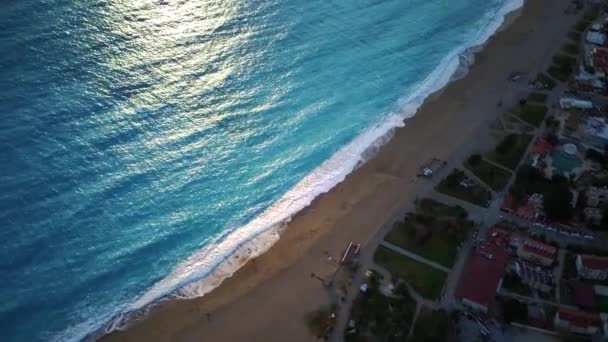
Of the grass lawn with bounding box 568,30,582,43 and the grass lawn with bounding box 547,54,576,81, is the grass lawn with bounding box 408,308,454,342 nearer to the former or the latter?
the grass lawn with bounding box 547,54,576,81

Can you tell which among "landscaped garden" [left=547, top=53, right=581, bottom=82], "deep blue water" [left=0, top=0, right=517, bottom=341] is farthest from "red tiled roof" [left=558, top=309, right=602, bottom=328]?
"landscaped garden" [left=547, top=53, right=581, bottom=82]

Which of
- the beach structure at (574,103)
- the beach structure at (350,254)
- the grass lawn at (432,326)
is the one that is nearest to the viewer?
the grass lawn at (432,326)

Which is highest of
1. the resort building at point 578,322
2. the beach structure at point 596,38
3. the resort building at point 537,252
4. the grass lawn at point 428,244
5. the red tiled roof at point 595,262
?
the beach structure at point 596,38

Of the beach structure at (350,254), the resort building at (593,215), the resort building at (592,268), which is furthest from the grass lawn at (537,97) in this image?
the beach structure at (350,254)

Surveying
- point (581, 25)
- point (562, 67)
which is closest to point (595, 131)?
point (562, 67)

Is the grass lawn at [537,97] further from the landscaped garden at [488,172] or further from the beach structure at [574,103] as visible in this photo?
the landscaped garden at [488,172]

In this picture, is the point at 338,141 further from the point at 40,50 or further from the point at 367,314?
the point at 40,50

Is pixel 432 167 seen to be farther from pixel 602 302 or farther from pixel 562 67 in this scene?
pixel 562 67
